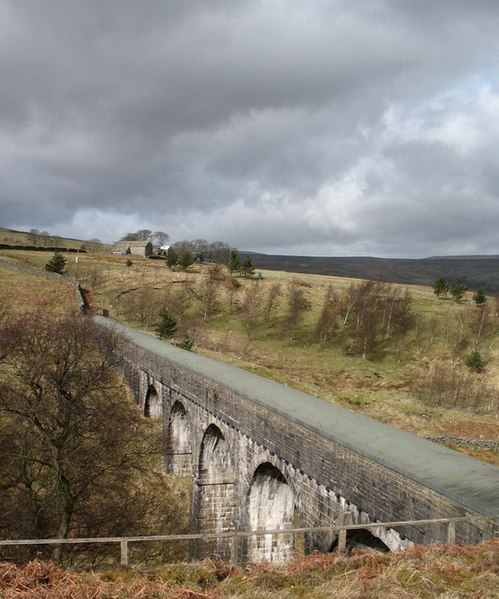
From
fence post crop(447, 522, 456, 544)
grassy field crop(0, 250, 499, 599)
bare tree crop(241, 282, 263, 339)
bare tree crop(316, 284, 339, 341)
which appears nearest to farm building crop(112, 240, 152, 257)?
grassy field crop(0, 250, 499, 599)

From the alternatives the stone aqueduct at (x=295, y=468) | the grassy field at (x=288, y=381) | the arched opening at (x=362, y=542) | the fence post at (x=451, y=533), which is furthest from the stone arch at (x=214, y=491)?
the grassy field at (x=288, y=381)

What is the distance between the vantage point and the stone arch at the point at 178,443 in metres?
23.5

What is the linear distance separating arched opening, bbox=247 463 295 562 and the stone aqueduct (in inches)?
1.2

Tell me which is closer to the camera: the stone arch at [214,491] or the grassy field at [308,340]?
the stone arch at [214,491]

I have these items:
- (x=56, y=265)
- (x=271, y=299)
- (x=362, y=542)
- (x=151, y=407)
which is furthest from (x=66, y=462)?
(x=56, y=265)

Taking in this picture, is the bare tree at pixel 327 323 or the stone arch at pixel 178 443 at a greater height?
the bare tree at pixel 327 323

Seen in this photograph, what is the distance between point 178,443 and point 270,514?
9.11m

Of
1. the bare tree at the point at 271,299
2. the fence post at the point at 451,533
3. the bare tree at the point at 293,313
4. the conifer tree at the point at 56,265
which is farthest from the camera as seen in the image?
the conifer tree at the point at 56,265

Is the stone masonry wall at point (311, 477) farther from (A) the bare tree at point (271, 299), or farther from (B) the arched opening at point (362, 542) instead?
(A) the bare tree at point (271, 299)

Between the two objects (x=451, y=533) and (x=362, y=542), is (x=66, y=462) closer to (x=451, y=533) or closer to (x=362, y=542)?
(x=362, y=542)

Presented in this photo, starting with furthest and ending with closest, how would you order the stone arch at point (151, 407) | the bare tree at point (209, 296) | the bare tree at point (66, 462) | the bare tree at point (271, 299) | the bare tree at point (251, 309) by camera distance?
the bare tree at point (271, 299)
the bare tree at point (209, 296)
the bare tree at point (251, 309)
the stone arch at point (151, 407)
the bare tree at point (66, 462)

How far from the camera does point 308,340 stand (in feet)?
195

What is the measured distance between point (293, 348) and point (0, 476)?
42.2 metres

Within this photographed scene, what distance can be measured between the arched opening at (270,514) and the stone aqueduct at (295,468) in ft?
0.10
